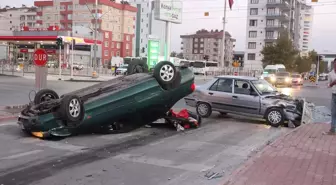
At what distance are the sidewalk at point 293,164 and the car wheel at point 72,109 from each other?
3.83 metres

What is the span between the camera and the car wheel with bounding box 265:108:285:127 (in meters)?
10.7

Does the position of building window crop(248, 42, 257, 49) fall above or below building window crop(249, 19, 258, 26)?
below

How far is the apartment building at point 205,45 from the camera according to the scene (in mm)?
152500

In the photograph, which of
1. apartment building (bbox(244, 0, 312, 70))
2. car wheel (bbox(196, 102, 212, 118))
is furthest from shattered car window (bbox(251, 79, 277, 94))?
apartment building (bbox(244, 0, 312, 70))

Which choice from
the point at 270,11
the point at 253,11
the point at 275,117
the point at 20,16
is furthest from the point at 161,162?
the point at 20,16

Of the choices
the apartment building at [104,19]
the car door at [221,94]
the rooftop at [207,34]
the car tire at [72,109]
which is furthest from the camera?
the rooftop at [207,34]

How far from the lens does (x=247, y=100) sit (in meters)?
11.2

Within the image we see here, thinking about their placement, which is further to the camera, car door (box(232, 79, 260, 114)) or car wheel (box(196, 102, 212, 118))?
car wheel (box(196, 102, 212, 118))

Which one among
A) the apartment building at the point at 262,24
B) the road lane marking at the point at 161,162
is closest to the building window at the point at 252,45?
the apartment building at the point at 262,24

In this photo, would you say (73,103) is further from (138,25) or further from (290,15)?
(138,25)

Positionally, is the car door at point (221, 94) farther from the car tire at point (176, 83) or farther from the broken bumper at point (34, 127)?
the broken bumper at point (34, 127)

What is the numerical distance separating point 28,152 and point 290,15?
8843 centimetres

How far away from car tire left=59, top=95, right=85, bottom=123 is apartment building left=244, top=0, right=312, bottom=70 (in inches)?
2965

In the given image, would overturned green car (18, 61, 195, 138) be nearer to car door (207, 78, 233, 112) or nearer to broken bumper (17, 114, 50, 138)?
broken bumper (17, 114, 50, 138)
